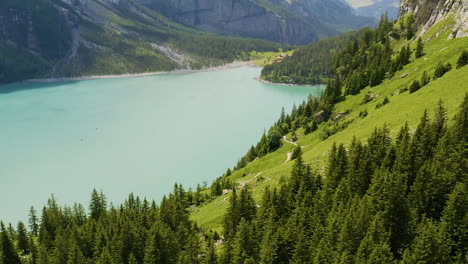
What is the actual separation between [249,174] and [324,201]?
4741cm

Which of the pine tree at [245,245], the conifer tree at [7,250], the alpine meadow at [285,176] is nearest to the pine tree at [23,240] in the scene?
the alpine meadow at [285,176]

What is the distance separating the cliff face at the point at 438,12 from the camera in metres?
99.8

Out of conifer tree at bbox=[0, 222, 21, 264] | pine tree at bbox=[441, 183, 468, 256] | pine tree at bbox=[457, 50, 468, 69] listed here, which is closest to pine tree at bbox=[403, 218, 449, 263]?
pine tree at bbox=[441, 183, 468, 256]

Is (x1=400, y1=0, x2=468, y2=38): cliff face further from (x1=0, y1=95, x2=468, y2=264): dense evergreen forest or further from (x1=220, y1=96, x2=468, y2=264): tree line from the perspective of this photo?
(x1=0, y1=95, x2=468, y2=264): dense evergreen forest

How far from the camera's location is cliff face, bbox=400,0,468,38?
99812 mm

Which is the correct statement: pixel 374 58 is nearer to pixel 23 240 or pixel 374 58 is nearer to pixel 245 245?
pixel 245 245

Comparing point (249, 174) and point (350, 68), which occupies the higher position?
point (350, 68)

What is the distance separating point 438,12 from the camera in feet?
381

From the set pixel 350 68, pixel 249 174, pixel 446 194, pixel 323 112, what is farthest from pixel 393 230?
pixel 350 68

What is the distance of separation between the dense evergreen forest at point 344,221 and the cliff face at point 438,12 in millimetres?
58990

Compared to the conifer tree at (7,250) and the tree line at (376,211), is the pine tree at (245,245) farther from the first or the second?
the conifer tree at (7,250)

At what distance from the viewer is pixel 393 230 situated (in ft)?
134

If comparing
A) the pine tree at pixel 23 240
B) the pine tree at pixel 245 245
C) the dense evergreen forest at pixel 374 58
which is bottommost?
the pine tree at pixel 23 240

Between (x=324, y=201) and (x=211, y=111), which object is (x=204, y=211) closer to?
(x=324, y=201)
